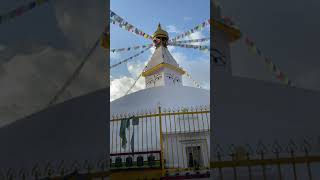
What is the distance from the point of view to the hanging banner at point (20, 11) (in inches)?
70.7

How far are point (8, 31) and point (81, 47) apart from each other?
0.51 meters

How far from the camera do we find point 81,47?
2195mm

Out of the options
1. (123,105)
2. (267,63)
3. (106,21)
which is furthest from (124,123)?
(267,63)

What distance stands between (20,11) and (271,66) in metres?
1.63

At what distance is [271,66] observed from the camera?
6.88 feet

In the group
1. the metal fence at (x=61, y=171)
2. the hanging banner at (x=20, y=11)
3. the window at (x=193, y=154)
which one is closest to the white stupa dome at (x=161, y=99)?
the window at (x=193, y=154)

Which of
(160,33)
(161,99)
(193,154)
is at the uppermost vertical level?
(160,33)

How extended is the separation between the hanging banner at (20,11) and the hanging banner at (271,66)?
1.37m

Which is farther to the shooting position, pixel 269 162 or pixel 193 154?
pixel 193 154

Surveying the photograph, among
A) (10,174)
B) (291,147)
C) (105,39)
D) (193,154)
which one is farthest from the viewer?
(193,154)

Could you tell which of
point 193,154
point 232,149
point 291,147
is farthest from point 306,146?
point 193,154

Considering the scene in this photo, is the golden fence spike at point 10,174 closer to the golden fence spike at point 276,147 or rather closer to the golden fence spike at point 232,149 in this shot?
the golden fence spike at point 232,149

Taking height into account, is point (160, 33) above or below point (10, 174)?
above

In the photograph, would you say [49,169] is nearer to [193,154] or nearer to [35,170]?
[35,170]
